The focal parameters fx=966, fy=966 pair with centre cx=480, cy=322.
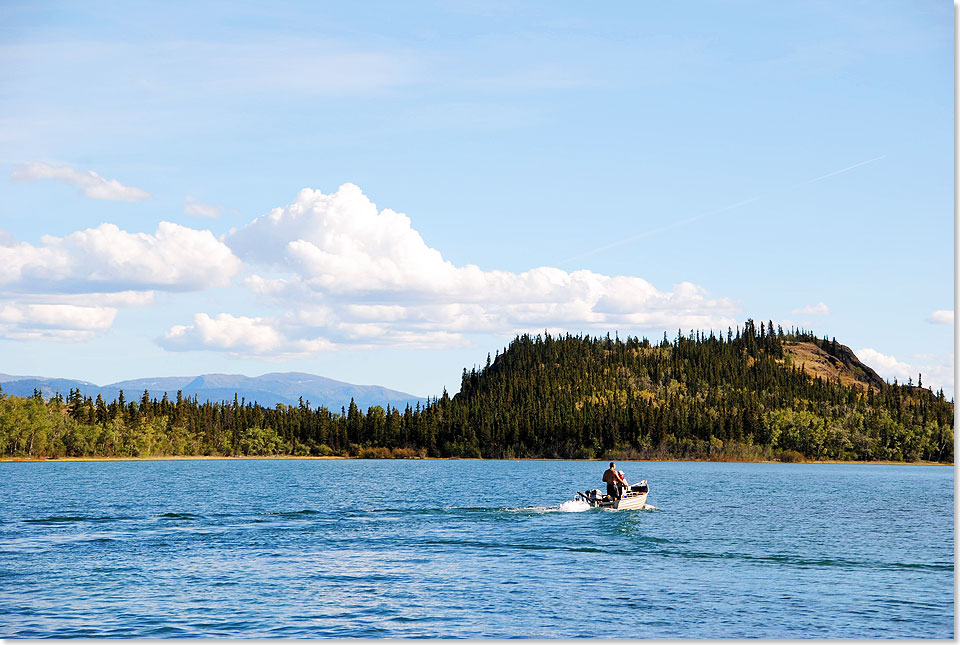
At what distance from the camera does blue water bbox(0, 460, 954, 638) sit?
116 ft

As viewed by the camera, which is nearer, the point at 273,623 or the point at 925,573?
the point at 273,623

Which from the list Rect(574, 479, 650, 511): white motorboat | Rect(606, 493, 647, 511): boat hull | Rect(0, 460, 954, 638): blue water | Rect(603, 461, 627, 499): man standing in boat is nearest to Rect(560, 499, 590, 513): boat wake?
Rect(574, 479, 650, 511): white motorboat

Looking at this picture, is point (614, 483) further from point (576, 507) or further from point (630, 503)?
point (576, 507)

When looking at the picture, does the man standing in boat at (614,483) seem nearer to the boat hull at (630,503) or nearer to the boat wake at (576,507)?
the boat hull at (630,503)

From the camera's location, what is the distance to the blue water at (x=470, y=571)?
35281mm

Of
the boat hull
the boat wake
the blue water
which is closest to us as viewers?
the blue water

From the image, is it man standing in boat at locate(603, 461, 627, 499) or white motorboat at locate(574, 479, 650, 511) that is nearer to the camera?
man standing in boat at locate(603, 461, 627, 499)

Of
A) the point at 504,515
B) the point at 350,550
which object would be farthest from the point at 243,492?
the point at 350,550

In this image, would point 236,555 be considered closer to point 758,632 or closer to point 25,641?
point 25,641

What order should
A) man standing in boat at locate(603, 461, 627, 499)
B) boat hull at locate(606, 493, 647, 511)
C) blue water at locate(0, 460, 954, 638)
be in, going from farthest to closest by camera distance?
boat hull at locate(606, 493, 647, 511)
man standing in boat at locate(603, 461, 627, 499)
blue water at locate(0, 460, 954, 638)

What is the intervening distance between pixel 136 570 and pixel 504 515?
3461cm

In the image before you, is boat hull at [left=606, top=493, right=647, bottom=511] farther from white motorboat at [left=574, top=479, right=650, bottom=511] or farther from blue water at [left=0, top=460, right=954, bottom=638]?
blue water at [left=0, top=460, right=954, bottom=638]

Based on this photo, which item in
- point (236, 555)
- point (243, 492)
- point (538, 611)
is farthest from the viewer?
point (243, 492)

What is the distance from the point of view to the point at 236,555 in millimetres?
53062
